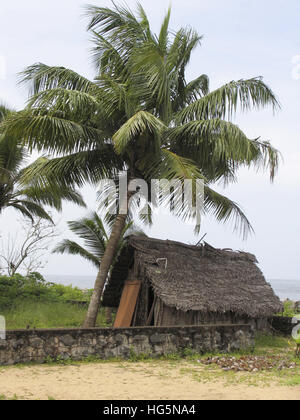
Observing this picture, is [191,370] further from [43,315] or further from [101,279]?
[43,315]

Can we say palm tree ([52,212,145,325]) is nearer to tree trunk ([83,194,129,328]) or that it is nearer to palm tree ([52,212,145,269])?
palm tree ([52,212,145,269])

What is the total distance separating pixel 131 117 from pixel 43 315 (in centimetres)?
680

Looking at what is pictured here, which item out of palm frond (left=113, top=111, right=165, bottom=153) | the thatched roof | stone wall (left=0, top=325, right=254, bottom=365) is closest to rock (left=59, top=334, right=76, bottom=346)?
stone wall (left=0, top=325, right=254, bottom=365)

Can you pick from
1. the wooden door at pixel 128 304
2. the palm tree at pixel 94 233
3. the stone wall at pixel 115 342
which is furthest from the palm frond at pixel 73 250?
the stone wall at pixel 115 342

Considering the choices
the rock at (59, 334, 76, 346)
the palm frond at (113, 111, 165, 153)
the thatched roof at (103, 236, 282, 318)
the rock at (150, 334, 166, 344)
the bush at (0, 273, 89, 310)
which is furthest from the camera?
the bush at (0, 273, 89, 310)

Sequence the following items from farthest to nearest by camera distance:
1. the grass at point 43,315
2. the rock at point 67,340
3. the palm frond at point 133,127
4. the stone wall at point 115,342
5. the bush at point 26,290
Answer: the bush at point 26,290
the grass at point 43,315
the palm frond at point 133,127
the rock at point 67,340
the stone wall at point 115,342

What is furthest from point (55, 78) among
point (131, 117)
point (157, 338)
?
point (157, 338)

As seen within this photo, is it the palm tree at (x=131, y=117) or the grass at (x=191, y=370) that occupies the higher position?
the palm tree at (x=131, y=117)

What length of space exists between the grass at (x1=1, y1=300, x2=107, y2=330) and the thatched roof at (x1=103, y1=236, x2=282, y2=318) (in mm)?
1714

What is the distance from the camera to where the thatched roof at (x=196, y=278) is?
A: 1112 cm

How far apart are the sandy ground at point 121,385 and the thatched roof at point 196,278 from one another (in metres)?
2.81

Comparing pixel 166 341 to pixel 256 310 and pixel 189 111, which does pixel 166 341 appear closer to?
pixel 256 310

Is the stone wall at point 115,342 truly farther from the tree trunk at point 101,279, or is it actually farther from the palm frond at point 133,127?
the palm frond at point 133,127

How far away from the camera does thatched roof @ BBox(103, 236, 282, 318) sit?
36.5ft
